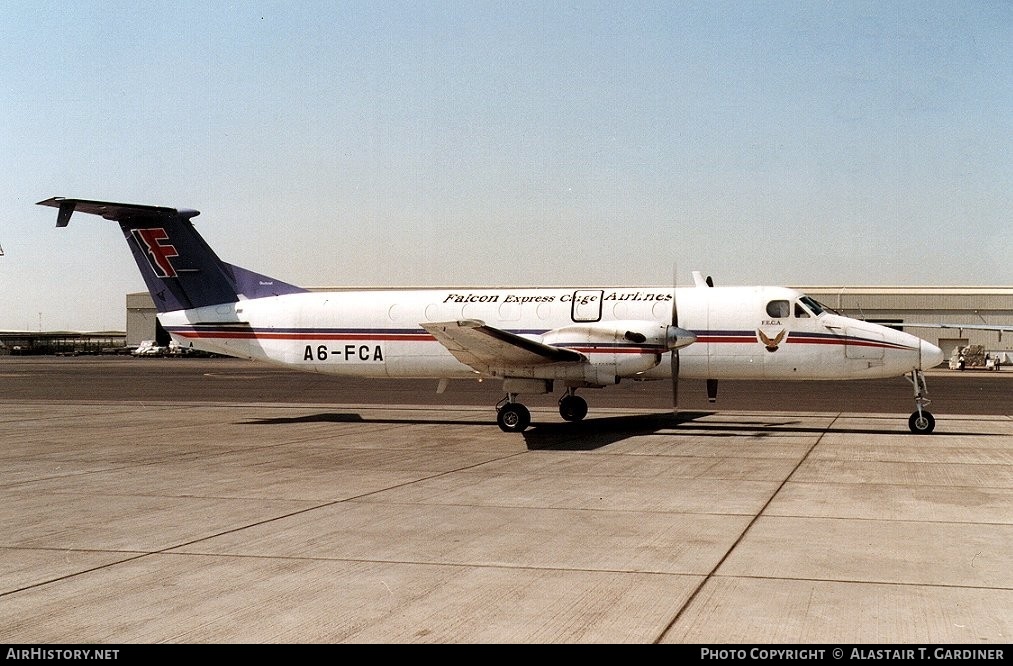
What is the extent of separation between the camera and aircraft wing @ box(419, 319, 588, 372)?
58.2 ft

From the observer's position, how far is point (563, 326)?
20641mm

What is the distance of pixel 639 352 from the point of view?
1888 cm

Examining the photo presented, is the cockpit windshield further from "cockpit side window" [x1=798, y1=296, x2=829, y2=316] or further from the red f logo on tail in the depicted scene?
the red f logo on tail

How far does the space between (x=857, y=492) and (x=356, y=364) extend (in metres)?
13.4

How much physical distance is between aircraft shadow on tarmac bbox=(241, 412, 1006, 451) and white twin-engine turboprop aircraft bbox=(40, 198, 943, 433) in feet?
2.62

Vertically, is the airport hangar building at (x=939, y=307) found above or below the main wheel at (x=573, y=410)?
above

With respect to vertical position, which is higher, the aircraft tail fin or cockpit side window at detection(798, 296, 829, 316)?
the aircraft tail fin

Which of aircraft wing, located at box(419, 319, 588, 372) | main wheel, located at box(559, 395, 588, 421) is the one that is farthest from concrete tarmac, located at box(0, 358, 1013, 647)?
main wheel, located at box(559, 395, 588, 421)

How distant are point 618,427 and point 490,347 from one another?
4.07 m

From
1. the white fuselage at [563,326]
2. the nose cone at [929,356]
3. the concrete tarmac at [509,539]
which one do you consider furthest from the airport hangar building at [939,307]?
the concrete tarmac at [509,539]

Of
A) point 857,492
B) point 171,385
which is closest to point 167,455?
point 857,492

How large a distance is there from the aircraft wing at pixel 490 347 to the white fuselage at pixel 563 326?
16.3 inches

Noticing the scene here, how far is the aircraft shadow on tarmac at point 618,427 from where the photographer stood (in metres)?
18.0

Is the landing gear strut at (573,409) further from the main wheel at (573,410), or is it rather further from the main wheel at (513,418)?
the main wheel at (513,418)
